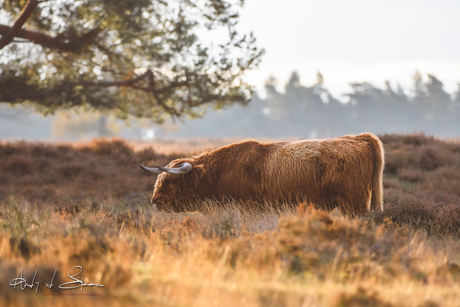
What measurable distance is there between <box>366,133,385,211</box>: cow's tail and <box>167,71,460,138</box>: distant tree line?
58506 mm

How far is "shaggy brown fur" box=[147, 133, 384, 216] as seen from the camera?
18.8 feet

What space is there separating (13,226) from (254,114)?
233 feet

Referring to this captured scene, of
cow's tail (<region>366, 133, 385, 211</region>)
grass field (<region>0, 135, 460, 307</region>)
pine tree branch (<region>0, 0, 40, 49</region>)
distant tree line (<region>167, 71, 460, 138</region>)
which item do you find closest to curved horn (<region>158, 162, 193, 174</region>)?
grass field (<region>0, 135, 460, 307</region>)

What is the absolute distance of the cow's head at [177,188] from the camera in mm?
6516

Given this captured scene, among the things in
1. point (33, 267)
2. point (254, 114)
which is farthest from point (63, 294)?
point (254, 114)

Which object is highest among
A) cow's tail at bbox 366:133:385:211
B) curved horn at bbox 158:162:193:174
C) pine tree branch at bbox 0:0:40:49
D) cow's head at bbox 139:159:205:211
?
pine tree branch at bbox 0:0:40:49

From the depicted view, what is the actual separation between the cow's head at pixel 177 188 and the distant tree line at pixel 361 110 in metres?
58.5

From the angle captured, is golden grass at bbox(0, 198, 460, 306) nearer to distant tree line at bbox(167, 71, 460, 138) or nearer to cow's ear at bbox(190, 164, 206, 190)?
cow's ear at bbox(190, 164, 206, 190)

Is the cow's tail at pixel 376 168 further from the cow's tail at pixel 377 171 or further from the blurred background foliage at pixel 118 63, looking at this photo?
the blurred background foliage at pixel 118 63

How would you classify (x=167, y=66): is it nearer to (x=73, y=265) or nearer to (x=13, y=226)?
(x=13, y=226)

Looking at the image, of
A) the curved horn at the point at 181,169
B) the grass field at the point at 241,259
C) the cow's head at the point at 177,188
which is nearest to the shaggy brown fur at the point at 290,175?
the cow's head at the point at 177,188

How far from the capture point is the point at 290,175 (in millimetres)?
5953

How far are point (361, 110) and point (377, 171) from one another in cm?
6514

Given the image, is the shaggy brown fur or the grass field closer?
the grass field
